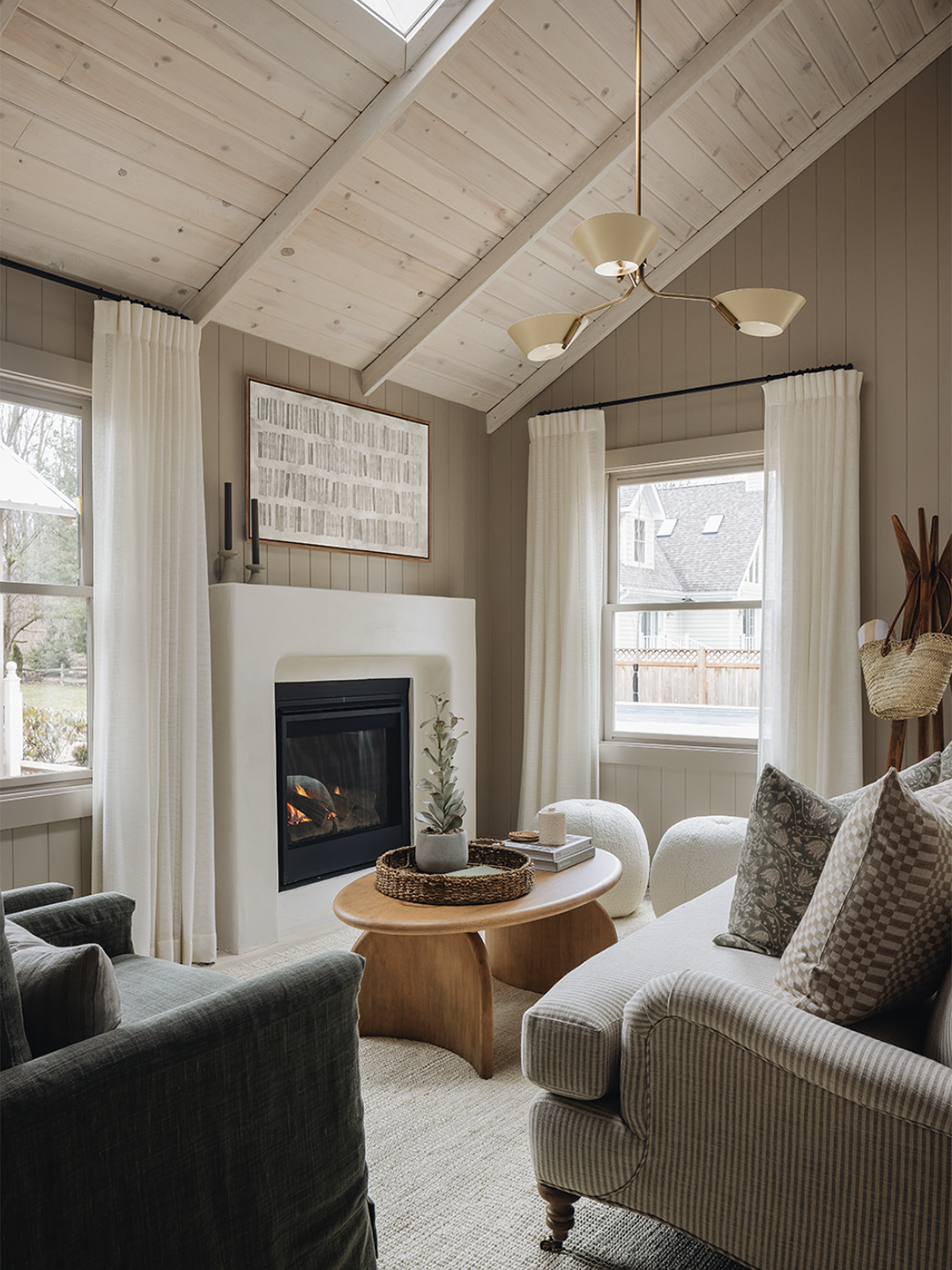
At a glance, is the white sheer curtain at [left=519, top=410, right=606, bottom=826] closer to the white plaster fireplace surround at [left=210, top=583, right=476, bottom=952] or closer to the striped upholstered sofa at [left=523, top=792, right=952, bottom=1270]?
the white plaster fireplace surround at [left=210, top=583, right=476, bottom=952]

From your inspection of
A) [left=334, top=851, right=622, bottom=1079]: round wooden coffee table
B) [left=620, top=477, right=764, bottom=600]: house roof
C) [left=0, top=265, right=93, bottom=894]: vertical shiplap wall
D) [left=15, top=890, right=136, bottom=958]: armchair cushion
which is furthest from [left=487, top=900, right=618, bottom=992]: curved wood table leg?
[left=620, top=477, right=764, bottom=600]: house roof

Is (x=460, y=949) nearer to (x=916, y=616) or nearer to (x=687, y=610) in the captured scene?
(x=916, y=616)

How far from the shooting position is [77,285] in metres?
3.19

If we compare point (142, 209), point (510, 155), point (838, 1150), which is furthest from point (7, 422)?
point (838, 1150)

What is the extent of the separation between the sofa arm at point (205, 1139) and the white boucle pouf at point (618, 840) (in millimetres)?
2210

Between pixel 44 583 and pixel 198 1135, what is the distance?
2.28 meters

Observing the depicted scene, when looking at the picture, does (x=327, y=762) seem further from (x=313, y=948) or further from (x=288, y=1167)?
(x=288, y=1167)

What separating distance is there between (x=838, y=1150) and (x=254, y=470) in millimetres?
3130

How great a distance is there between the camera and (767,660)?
4059 mm

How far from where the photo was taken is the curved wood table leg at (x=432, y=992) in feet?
8.27

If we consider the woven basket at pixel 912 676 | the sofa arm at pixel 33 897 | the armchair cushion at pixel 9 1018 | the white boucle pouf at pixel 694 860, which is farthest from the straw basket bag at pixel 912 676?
the armchair cushion at pixel 9 1018

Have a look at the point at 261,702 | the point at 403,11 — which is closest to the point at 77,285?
the point at 403,11

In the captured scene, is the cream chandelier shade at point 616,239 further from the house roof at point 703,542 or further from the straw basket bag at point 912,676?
the house roof at point 703,542

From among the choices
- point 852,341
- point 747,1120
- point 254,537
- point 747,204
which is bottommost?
point 747,1120
